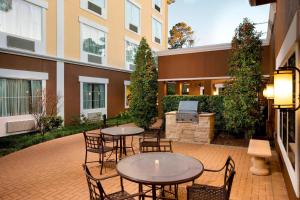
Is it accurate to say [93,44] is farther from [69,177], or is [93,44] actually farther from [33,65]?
[69,177]

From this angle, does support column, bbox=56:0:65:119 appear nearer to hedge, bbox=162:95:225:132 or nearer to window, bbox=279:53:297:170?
hedge, bbox=162:95:225:132

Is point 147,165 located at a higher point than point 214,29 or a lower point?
lower

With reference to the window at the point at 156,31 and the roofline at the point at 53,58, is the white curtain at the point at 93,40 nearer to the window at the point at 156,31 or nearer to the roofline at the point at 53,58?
the roofline at the point at 53,58

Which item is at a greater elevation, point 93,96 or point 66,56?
point 66,56

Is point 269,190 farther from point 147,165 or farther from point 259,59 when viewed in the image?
point 259,59

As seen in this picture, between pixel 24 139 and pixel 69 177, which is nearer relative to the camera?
pixel 69 177

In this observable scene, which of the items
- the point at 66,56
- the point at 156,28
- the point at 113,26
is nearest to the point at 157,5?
the point at 156,28

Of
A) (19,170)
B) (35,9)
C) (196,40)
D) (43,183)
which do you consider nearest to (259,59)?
(43,183)

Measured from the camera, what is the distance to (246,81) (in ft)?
28.7

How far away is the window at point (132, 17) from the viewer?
18.8m

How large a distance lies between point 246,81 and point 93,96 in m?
10.3

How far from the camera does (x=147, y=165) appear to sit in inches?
135

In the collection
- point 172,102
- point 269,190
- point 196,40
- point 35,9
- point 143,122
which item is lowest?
point 269,190

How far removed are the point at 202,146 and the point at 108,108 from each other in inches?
378
